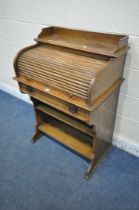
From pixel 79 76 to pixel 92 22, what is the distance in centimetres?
52

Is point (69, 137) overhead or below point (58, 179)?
overhead

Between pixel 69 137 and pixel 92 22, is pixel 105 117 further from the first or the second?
pixel 92 22

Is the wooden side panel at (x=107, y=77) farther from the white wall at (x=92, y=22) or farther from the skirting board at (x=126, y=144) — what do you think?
the skirting board at (x=126, y=144)

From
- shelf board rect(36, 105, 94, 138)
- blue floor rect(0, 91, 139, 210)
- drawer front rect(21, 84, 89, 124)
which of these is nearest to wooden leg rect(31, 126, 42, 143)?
blue floor rect(0, 91, 139, 210)

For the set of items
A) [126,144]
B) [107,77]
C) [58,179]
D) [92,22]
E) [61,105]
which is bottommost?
[58,179]

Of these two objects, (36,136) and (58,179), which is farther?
(36,136)

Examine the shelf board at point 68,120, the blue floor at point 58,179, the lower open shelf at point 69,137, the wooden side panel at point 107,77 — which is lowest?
the blue floor at point 58,179

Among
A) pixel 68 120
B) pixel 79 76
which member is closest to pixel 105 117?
pixel 68 120

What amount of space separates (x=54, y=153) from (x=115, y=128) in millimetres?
613

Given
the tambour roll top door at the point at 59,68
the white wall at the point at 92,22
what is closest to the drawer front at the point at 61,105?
the tambour roll top door at the point at 59,68

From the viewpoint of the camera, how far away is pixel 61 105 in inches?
48.1

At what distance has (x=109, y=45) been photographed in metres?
1.22

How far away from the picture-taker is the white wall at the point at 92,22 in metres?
1.19

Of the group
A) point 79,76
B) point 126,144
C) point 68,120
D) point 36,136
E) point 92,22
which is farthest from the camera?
point 36,136
